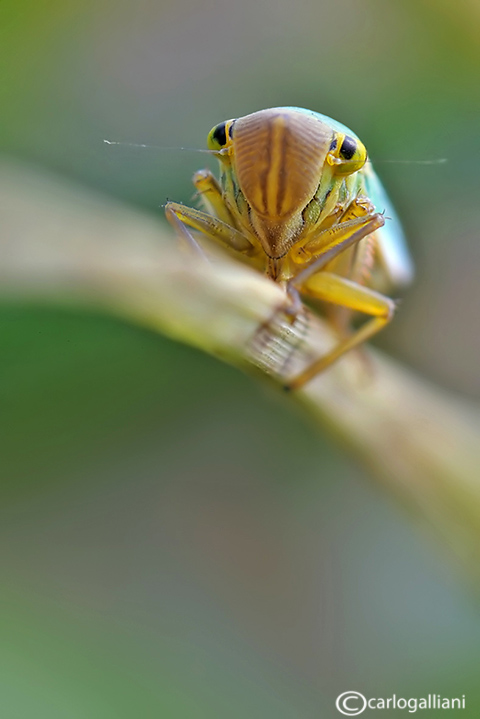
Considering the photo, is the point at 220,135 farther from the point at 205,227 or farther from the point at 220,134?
the point at 205,227

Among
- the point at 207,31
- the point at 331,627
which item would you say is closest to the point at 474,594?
the point at 331,627

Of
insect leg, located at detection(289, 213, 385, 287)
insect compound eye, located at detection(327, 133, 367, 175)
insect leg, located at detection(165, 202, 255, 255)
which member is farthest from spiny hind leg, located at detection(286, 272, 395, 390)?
insect compound eye, located at detection(327, 133, 367, 175)

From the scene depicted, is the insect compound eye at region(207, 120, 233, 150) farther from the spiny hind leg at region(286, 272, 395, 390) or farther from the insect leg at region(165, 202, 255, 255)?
the spiny hind leg at region(286, 272, 395, 390)

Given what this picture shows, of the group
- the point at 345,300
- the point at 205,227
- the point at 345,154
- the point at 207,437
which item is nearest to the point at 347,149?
the point at 345,154

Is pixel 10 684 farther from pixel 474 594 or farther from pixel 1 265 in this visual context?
pixel 474 594

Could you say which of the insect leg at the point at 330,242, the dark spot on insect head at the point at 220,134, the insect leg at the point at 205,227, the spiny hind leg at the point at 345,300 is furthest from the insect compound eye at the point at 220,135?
the spiny hind leg at the point at 345,300

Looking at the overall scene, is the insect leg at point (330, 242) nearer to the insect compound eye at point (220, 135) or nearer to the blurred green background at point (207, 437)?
the insect compound eye at point (220, 135)

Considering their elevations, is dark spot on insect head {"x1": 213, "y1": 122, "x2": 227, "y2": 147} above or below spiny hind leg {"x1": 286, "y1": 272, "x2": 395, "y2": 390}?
above
